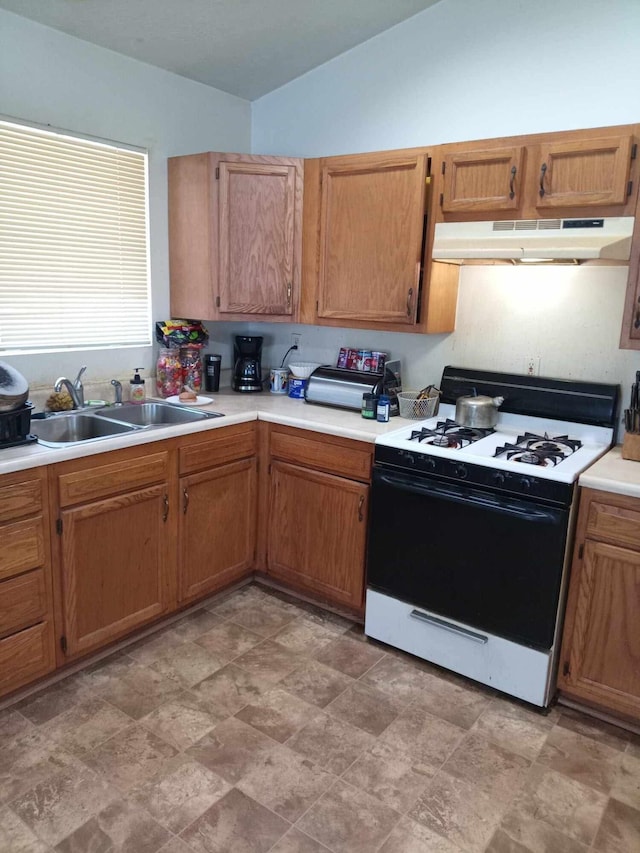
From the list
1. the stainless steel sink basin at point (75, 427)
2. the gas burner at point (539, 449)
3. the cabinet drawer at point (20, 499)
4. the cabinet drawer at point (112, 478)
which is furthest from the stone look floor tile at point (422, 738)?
the stainless steel sink basin at point (75, 427)

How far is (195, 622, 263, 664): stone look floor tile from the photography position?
2586 mm

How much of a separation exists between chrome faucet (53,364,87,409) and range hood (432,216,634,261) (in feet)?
5.39

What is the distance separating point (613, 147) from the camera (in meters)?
2.19

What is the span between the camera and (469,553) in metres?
2.35

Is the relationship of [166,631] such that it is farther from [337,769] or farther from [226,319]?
[226,319]

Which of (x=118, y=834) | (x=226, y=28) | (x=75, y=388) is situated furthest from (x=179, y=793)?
(x=226, y=28)

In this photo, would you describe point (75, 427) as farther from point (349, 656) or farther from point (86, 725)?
point (349, 656)

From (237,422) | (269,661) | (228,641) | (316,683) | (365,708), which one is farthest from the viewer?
(237,422)

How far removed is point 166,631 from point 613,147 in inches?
102

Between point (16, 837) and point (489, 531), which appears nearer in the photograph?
point (16, 837)

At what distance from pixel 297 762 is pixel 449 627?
2.57ft

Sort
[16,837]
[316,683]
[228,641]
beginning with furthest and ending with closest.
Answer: [228,641]
[316,683]
[16,837]

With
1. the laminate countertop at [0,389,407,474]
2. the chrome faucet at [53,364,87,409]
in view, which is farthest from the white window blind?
the laminate countertop at [0,389,407,474]

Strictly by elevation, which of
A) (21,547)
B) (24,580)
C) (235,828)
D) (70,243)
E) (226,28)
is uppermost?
(226,28)
